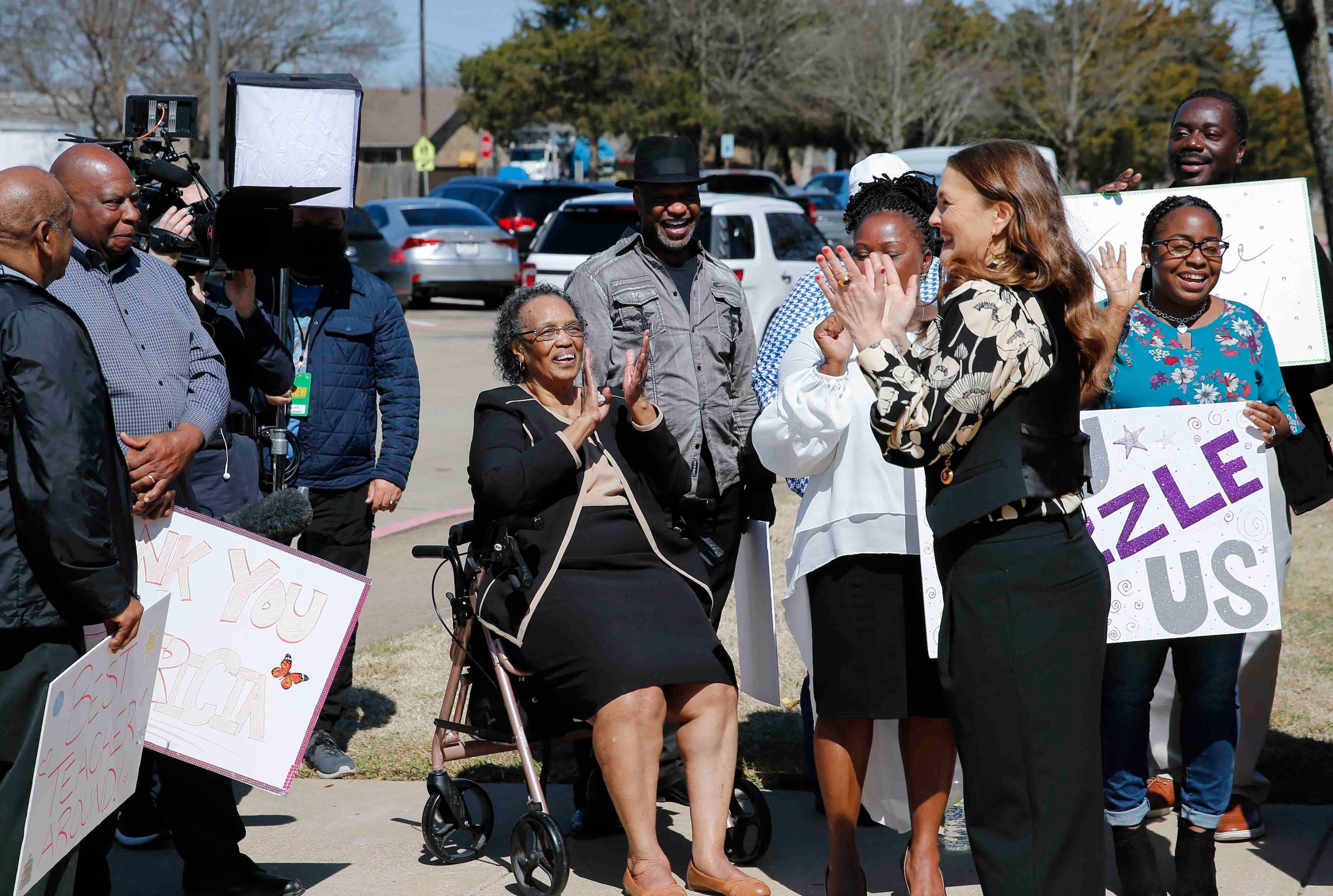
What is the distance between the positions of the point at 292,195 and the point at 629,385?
1244mm

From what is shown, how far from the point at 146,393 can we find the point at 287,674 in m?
0.88

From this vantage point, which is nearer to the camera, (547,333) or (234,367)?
(547,333)

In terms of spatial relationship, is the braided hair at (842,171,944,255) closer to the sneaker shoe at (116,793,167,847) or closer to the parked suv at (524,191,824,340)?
the sneaker shoe at (116,793,167,847)

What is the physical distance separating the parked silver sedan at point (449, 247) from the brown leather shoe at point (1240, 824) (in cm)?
1638

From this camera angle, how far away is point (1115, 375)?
12.8 feet

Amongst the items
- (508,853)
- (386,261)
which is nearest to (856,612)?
(508,853)

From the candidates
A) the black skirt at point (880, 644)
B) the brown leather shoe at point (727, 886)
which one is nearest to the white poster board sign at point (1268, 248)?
the black skirt at point (880, 644)

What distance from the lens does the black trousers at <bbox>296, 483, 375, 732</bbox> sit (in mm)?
5062

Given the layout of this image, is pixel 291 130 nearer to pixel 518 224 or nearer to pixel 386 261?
pixel 386 261

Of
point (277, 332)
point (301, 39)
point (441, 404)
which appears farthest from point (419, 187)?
point (277, 332)

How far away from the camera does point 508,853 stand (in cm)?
431

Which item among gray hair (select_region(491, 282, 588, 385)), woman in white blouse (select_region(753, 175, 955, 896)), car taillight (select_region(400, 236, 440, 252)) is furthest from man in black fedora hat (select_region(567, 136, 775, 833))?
car taillight (select_region(400, 236, 440, 252))

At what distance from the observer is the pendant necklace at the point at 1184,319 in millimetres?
3910

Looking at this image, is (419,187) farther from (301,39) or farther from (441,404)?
(441,404)
